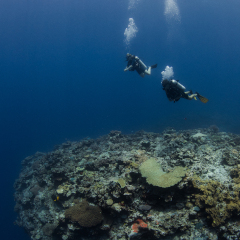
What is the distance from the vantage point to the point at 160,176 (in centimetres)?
472

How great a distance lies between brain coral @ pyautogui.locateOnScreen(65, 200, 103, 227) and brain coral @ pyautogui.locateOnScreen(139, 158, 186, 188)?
2347 mm

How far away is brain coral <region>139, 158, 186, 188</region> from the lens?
4379mm

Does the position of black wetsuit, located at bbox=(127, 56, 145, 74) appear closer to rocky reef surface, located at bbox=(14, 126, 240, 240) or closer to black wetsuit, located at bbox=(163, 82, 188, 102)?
black wetsuit, located at bbox=(163, 82, 188, 102)

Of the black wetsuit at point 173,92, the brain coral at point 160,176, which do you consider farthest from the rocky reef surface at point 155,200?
the black wetsuit at point 173,92

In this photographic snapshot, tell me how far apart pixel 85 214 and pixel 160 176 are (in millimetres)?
3244

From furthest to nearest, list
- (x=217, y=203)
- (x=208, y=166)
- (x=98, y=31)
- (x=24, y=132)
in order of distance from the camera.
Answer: (x=98, y=31) → (x=24, y=132) → (x=208, y=166) → (x=217, y=203)

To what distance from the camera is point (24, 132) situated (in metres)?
82.2

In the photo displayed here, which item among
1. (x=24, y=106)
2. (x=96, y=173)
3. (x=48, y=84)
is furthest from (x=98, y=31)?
(x=96, y=173)

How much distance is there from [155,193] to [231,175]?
313 cm

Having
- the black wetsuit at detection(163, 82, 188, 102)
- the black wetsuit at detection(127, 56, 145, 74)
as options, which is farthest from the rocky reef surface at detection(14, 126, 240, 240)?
the black wetsuit at detection(127, 56, 145, 74)

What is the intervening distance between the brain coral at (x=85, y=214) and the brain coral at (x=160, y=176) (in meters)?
2.35

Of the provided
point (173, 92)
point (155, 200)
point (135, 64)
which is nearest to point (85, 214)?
point (155, 200)

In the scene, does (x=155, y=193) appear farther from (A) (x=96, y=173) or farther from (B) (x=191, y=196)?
(A) (x=96, y=173)

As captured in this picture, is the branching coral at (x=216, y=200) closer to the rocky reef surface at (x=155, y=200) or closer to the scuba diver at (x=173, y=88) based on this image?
the rocky reef surface at (x=155, y=200)
